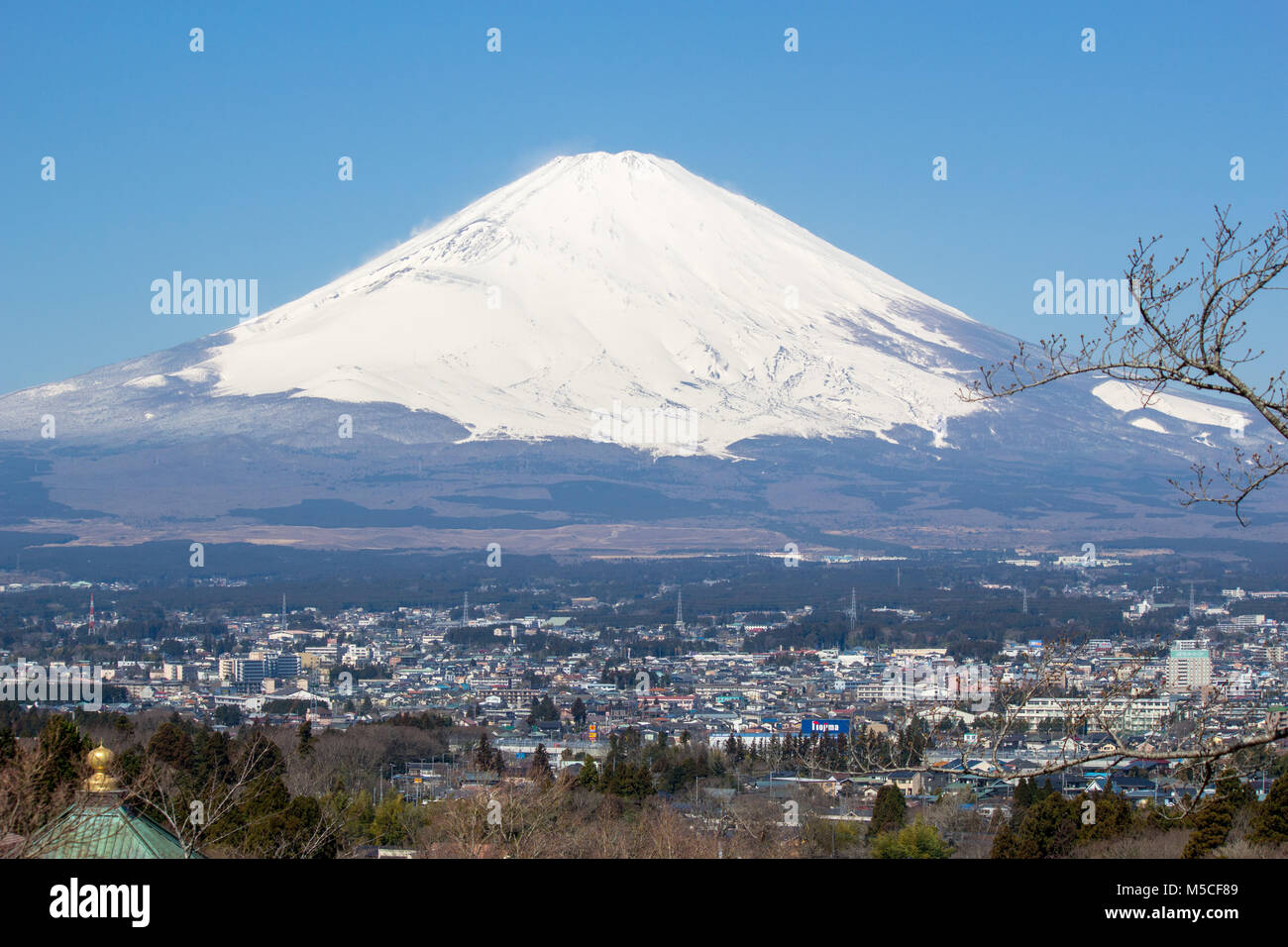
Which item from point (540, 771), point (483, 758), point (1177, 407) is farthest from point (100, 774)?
point (1177, 407)

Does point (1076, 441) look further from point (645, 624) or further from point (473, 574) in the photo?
point (645, 624)

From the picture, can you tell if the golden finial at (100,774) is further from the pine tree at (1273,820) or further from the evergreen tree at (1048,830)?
the evergreen tree at (1048,830)

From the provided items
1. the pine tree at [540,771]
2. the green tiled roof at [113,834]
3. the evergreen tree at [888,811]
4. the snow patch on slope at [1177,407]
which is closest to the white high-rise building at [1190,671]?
the evergreen tree at [888,811]

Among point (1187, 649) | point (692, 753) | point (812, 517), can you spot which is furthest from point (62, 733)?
point (812, 517)

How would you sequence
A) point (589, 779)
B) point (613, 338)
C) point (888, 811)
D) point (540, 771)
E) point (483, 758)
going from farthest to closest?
point (613, 338) → point (483, 758) → point (540, 771) → point (589, 779) → point (888, 811)

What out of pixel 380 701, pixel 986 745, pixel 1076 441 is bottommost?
pixel 380 701

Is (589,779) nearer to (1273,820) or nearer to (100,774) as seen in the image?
(1273,820)
